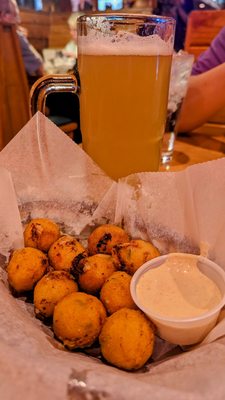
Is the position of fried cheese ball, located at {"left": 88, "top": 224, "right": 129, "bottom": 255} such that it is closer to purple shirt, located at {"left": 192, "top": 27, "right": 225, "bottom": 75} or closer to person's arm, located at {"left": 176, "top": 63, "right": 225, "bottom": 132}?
person's arm, located at {"left": 176, "top": 63, "right": 225, "bottom": 132}

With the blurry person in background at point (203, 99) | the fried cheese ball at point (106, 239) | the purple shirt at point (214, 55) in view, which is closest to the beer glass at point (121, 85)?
the fried cheese ball at point (106, 239)

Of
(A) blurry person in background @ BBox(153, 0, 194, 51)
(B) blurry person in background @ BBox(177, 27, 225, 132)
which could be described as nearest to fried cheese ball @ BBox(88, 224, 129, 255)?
(B) blurry person in background @ BBox(177, 27, 225, 132)

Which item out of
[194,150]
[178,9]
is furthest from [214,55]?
[178,9]

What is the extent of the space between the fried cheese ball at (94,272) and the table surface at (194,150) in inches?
19.1

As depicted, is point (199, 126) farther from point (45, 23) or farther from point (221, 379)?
point (45, 23)

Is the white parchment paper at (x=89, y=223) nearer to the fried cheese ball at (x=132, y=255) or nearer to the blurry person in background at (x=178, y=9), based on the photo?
the fried cheese ball at (x=132, y=255)

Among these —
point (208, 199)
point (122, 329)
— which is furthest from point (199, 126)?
point (122, 329)

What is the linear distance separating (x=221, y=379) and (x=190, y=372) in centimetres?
3

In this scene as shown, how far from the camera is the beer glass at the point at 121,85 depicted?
72 cm

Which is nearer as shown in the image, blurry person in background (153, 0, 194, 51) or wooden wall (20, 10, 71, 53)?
blurry person in background (153, 0, 194, 51)

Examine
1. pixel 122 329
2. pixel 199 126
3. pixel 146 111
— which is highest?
pixel 146 111

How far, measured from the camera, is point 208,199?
0.62 metres

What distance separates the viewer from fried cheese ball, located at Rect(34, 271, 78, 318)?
537 mm

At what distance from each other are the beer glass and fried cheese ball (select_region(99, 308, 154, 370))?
398 millimetres
